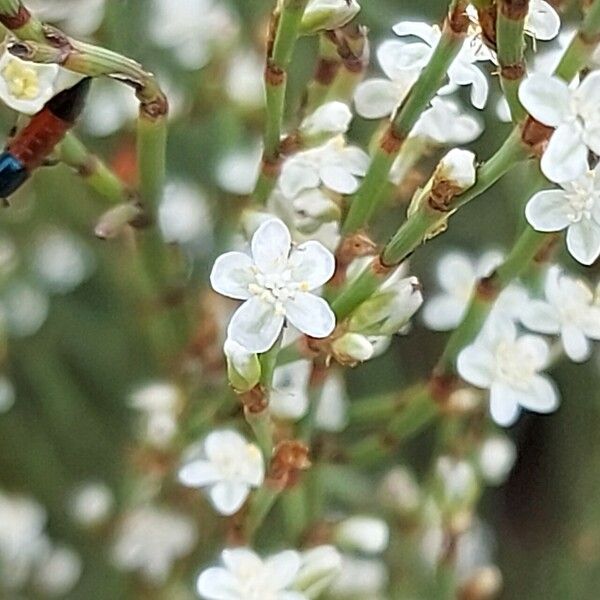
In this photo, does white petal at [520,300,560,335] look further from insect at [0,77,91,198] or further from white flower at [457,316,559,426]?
insect at [0,77,91,198]

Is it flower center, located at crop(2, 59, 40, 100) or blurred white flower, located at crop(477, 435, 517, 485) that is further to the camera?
blurred white flower, located at crop(477, 435, 517, 485)

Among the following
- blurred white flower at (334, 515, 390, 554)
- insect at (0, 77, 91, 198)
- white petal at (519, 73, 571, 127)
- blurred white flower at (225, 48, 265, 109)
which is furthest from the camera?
blurred white flower at (225, 48, 265, 109)

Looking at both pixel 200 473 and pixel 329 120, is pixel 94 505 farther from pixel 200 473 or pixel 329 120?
pixel 329 120

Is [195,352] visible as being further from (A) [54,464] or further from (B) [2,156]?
(A) [54,464]

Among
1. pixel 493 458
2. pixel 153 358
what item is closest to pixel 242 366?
pixel 493 458

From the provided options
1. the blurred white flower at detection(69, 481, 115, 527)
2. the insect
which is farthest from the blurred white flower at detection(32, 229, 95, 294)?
the insect

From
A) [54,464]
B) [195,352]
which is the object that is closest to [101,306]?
[54,464]

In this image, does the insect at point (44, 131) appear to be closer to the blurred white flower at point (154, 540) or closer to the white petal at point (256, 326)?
the white petal at point (256, 326)
